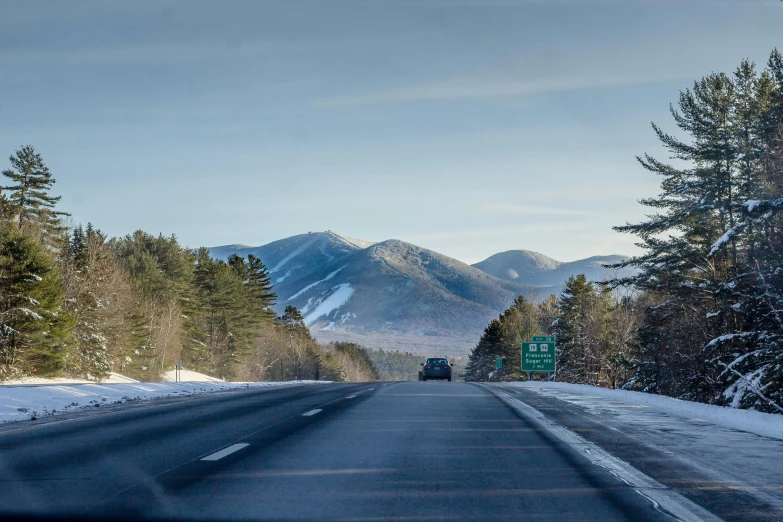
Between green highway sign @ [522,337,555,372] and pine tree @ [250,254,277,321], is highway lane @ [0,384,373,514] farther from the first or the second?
pine tree @ [250,254,277,321]

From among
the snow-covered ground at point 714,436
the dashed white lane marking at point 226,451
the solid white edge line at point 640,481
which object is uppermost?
the snow-covered ground at point 714,436

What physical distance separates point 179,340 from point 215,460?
3150 inches

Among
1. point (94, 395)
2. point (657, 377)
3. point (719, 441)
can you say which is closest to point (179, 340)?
point (657, 377)

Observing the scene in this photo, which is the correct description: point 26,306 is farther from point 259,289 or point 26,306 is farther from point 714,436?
point 259,289

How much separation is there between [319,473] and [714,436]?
6.87m

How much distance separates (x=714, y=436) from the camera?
11.4 metres

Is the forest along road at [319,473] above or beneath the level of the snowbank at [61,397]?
above

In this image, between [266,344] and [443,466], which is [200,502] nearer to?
[443,466]

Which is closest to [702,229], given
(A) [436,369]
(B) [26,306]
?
(A) [436,369]

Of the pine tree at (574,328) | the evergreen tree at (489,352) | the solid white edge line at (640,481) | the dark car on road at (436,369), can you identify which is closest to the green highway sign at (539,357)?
the dark car on road at (436,369)

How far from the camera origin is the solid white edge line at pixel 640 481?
581 centimetres

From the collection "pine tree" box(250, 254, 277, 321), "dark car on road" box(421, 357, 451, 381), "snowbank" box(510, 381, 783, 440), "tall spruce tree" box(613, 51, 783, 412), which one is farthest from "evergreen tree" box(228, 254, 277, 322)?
"snowbank" box(510, 381, 783, 440)

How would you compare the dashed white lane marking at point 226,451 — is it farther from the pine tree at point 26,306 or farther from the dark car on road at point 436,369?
the dark car on road at point 436,369

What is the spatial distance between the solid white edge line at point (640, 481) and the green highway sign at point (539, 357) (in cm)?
3688
